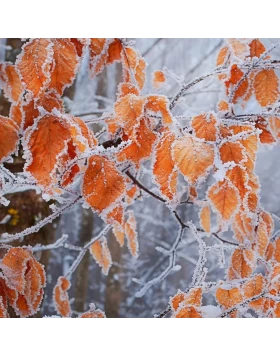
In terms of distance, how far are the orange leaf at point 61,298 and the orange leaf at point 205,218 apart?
466mm

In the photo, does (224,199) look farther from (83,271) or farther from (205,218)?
(83,271)

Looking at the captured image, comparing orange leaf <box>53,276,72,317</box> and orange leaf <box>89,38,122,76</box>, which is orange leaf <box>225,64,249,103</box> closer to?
orange leaf <box>89,38,122,76</box>

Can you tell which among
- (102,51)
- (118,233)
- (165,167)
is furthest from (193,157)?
(118,233)

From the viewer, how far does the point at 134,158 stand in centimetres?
73

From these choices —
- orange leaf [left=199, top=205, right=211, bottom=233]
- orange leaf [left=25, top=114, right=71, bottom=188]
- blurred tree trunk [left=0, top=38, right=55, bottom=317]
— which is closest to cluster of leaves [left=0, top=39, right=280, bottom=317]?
orange leaf [left=25, top=114, right=71, bottom=188]

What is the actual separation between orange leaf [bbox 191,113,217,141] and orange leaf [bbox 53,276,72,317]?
766 millimetres

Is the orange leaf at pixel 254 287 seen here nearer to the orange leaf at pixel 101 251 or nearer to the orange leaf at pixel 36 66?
the orange leaf at pixel 101 251

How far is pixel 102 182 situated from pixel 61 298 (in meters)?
0.69

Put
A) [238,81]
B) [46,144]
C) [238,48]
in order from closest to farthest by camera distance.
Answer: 1. [46,144]
2. [238,81]
3. [238,48]

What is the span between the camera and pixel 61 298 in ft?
3.99
